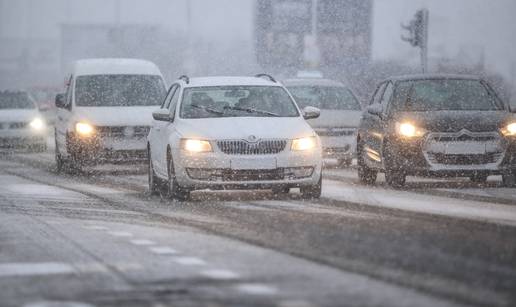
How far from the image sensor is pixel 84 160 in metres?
23.3

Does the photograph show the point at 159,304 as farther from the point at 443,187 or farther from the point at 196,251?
the point at 443,187

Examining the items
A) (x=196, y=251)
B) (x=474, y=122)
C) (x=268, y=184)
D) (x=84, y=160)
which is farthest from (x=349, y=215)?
(x=84, y=160)

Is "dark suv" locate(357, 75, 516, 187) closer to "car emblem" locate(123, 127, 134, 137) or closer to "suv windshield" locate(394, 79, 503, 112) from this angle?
"suv windshield" locate(394, 79, 503, 112)

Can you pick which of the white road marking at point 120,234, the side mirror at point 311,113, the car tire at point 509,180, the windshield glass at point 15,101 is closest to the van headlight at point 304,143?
the side mirror at point 311,113

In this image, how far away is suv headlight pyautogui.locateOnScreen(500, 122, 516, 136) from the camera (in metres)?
18.5

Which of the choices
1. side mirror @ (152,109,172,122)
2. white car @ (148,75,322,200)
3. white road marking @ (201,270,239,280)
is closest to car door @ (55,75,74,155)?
side mirror @ (152,109,172,122)

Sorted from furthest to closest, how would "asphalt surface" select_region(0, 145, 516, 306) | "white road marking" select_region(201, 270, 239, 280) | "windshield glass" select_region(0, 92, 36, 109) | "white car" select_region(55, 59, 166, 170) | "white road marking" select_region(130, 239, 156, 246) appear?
"windshield glass" select_region(0, 92, 36, 109) → "white car" select_region(55, 59, 166, 170) → "white road marking" select_region(130, 239, 156, 246) → "white road marking" select_region(201, 270, 239, 280) → "asphalt surface" select_region(0, 145, 516, 306)

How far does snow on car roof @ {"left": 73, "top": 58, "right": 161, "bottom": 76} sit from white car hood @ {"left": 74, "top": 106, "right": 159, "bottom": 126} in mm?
1431

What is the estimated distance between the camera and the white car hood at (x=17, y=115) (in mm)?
33781

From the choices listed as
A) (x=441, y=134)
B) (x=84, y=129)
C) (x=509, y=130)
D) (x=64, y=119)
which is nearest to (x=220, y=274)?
(x=441, y=134)

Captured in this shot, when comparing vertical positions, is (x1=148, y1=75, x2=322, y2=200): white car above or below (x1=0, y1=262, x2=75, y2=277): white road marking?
below

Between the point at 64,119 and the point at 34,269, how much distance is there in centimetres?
1492

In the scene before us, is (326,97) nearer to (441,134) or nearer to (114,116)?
(114,116)

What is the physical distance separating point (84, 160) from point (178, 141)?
6.97 m
